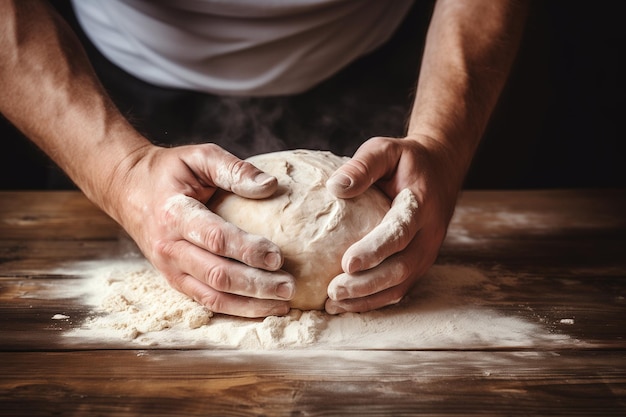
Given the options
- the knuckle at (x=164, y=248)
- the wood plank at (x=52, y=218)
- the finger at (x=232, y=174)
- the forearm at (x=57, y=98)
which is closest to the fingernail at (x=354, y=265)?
the finger at (x=232, y=174)

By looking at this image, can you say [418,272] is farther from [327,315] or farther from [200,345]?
[200,345]

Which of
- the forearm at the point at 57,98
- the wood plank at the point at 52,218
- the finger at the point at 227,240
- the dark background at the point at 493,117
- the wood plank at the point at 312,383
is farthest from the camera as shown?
the dark background at the point at 493,117

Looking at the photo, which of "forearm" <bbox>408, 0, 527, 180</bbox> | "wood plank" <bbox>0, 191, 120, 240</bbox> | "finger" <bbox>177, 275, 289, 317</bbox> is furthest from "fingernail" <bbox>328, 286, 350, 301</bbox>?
"wood plank" <bbox>0, 191, 120, 240</bbox>

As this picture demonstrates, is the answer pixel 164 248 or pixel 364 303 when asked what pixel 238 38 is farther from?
pixel 364 303

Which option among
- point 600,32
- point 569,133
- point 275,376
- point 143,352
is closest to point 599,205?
point 569,133

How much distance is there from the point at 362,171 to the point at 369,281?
0.75 ft

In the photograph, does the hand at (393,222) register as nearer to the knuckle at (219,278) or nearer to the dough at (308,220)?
the dough at (308,220)

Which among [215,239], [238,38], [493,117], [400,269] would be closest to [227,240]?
[215,239]

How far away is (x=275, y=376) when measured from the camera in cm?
105

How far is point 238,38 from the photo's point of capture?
1836mm

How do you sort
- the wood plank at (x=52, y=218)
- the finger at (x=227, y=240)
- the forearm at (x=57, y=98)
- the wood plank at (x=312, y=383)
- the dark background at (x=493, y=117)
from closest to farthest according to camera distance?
the wood plank at (x=312, y=383) → the finger at (x=227, y=240) → the forearm at (x=57, y=98) → the wood plank at (x=52, y=218) → the dark background at (x=493, y=117)

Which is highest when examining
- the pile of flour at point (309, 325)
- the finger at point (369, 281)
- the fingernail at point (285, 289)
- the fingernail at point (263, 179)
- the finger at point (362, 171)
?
the finger at point (362, 171)

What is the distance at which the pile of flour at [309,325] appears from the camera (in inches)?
45.9

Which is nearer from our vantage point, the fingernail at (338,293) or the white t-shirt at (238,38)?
the fingernail at (338,293)
